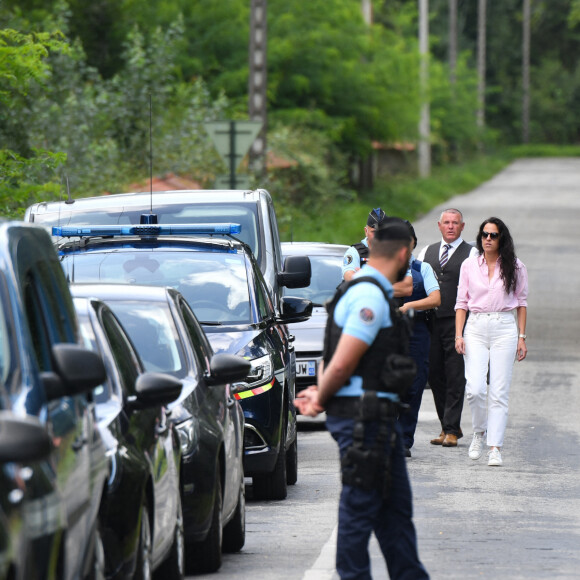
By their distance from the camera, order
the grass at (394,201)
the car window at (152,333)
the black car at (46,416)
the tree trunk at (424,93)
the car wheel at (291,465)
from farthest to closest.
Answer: the tree trunk at (424,93)
the grass at (394,201)
the car wheel at (291,465)
the car window at (152,333)
the black car at (46,416)

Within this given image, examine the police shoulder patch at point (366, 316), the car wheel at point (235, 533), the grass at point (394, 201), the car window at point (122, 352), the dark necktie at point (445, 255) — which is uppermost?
the police shoulder patch at point (366, 316)

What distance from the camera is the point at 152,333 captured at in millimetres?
8516

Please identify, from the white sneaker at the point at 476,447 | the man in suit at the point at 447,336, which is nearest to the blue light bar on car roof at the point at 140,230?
the man in suit at the point at 447,336

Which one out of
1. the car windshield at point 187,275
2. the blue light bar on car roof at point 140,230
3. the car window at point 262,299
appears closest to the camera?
the car windshield at point 187,275

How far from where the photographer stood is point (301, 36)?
39.2 metres

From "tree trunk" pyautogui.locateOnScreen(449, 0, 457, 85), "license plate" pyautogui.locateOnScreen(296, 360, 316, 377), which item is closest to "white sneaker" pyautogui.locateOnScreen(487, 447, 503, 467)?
"license plate" pyautogui.locateOnScreen(296, 360, 316, 377)

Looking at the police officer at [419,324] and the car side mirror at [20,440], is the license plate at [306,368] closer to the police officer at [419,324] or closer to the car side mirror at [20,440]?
the police officer at [419,324]

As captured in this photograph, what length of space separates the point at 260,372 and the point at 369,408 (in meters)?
3.93

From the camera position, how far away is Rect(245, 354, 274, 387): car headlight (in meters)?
10.4

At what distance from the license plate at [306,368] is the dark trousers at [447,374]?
1736mm

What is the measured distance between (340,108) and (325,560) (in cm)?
→ 3405

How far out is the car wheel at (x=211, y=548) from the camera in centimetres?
796

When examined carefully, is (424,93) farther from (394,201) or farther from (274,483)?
(274,483)

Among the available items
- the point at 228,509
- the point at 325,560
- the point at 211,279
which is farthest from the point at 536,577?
the point at 211,279
